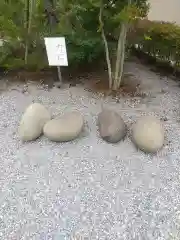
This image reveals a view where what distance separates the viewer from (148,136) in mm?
1905

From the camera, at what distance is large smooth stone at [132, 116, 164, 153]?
74.8 inches

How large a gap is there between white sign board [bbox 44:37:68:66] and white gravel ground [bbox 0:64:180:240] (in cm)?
41

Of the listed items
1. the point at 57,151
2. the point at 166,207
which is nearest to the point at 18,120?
the point at 57,151

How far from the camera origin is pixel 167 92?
269 cm

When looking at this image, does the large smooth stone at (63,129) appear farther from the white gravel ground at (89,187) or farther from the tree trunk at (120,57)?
the tree trunk at (120,57)

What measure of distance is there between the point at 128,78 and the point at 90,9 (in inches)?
27.9

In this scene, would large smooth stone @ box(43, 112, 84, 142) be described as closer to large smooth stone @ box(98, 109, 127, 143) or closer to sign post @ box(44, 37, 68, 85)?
large smooth stone @ box(98, 109, 127, 143)

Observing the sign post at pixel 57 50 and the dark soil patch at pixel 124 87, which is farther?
the dark soil patch at pixel 124 87

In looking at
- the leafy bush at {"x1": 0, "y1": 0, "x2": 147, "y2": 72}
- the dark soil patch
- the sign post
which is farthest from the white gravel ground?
the leafy bush at {"x1": 0, "y1": 0, "x2": 147, "y2": 72}

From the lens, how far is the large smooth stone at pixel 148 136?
1.90m

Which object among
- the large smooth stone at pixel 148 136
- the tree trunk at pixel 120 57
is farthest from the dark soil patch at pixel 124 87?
the large smooth stone at pixel 148 136

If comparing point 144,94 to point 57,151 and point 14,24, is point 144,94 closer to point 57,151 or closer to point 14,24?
point 57,151

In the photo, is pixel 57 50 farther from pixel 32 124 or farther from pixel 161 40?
pixel 161 40

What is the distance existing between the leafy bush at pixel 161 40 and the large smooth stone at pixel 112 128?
101 cm
